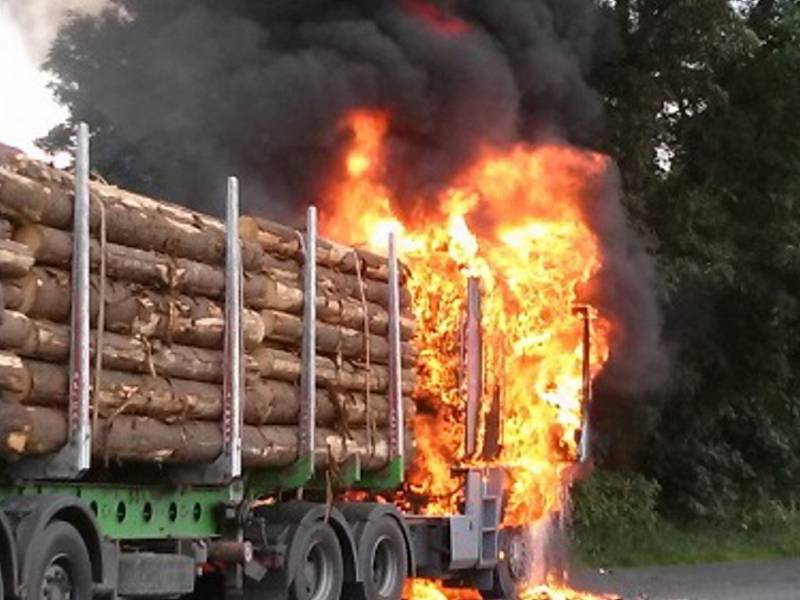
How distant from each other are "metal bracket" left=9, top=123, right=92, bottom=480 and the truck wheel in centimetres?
690

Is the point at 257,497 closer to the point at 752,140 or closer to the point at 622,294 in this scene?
the point at 622,294

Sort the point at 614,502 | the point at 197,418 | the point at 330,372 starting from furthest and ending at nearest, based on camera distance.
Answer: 1. the point at 614,502
2. the point at 330,372
3. the point at 197,418

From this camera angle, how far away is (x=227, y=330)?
12.2 metres

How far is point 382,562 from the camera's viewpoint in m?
14.8

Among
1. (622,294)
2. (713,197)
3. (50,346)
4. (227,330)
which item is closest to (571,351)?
(622,294)

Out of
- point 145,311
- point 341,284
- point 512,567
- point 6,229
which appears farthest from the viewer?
point 512,567

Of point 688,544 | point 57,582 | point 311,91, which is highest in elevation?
point 311,91

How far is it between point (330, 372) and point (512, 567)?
3.87 metres

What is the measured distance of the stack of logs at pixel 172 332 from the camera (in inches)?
400

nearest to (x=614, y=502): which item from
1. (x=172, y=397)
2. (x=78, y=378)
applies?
(x=172, y=397)

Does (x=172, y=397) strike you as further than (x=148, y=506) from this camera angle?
No

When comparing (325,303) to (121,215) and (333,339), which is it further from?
(121,215)

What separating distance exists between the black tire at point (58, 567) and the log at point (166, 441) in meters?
0.50

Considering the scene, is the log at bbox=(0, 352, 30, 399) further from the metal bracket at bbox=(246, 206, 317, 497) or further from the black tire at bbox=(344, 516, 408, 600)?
the black tire at bbox=(344, 516, 408, 600)
